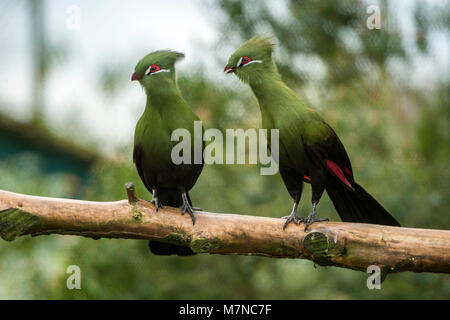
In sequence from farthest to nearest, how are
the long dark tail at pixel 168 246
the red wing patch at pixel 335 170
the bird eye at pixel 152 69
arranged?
the long dark tail at pixel 168 246 < the red wing patch at pixel 335 170 < the bird eye at pixel 152 69

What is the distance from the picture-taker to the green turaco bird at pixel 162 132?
63.4 inches

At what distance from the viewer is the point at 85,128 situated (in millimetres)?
4047

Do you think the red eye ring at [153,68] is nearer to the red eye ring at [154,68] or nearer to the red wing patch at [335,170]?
the red eye ring at [154,68]

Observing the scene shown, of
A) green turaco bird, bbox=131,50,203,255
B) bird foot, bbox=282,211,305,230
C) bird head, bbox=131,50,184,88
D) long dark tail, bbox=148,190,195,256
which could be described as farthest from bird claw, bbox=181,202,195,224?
bird head, bbox=131,50,184,88

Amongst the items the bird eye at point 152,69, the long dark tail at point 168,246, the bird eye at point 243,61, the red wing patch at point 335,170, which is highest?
the bird eye at point 243,61

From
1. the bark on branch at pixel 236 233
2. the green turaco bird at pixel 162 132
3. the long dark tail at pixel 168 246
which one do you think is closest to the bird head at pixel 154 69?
the green turaco bird at pixel 162 132

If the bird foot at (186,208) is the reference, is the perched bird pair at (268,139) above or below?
above

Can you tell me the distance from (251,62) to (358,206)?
661mm

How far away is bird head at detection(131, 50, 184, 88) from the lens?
160cm

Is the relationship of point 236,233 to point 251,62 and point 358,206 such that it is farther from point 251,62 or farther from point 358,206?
point 251,62

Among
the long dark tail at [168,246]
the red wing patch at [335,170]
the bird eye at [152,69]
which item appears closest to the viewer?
the bird eye at [152,69]

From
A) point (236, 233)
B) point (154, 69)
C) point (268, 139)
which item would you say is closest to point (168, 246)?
point (236, 233)
